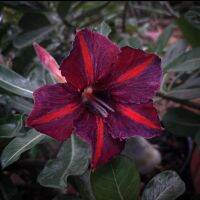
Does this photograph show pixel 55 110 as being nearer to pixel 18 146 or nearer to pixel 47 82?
pixel 18 146

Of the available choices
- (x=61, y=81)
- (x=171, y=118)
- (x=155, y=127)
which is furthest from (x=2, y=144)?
(x=171, y=118)

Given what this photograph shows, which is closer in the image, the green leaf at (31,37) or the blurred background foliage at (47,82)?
A: the blurred background foliage at (47,82)

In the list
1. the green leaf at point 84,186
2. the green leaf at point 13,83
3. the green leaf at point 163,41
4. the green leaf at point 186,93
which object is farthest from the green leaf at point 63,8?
the green leaf at point 84,186

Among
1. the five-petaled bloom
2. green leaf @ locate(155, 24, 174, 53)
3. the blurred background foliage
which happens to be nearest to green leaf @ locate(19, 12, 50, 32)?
the blurred background foliage

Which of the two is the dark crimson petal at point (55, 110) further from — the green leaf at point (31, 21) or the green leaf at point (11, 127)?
the green leaf at point (31, 21)

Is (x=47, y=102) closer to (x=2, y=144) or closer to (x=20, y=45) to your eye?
(x=2, y=144)

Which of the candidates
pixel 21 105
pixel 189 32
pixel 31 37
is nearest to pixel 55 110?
pixel 21 105
